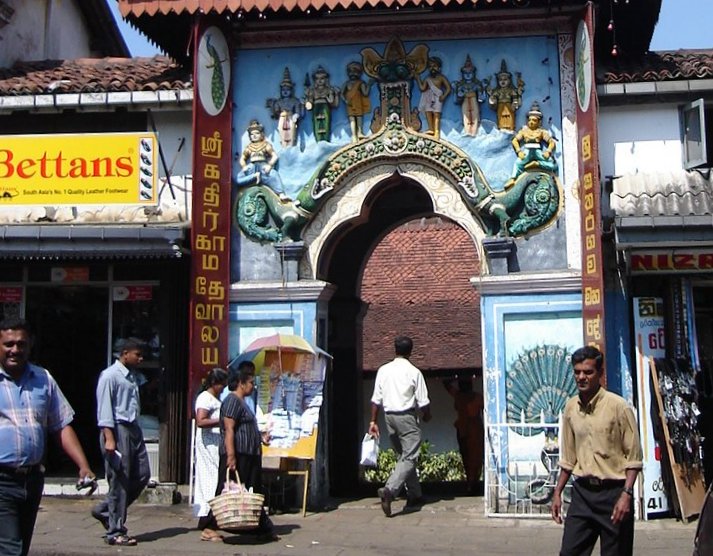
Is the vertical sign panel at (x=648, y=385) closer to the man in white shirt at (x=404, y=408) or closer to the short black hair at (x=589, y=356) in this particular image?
the man in white shirt at (x=404, y=408)

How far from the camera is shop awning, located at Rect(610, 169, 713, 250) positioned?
1016 centimetres

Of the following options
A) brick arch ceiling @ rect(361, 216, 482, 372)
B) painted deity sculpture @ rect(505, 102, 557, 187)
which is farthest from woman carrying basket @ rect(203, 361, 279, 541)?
brick arch ceiling @ rect(361, 216, 482, 372)

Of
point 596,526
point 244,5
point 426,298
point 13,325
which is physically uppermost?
point 244,5

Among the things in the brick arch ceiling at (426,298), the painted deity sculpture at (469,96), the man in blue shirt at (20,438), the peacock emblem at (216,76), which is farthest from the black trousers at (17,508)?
the brick arch ceiling at (426,298)

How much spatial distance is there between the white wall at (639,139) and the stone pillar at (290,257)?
3.55m

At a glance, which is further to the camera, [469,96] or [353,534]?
[469,96]

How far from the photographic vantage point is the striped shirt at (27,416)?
611 centimetres

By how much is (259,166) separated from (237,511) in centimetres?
439

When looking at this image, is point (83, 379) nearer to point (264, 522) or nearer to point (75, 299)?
point (75, 299)

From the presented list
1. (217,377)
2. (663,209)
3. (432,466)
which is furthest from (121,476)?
(432,466)

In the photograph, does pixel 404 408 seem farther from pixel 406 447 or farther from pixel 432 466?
pixel 432 466

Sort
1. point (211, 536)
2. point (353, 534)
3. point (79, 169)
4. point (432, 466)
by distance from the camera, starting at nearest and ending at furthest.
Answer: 1. point (211, 536)
2. point (353, 534)
3. point (79, 169)
4. point (432, 466)

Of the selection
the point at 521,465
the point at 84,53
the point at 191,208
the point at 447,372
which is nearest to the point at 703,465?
the point at 521,465

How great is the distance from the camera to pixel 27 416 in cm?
624
